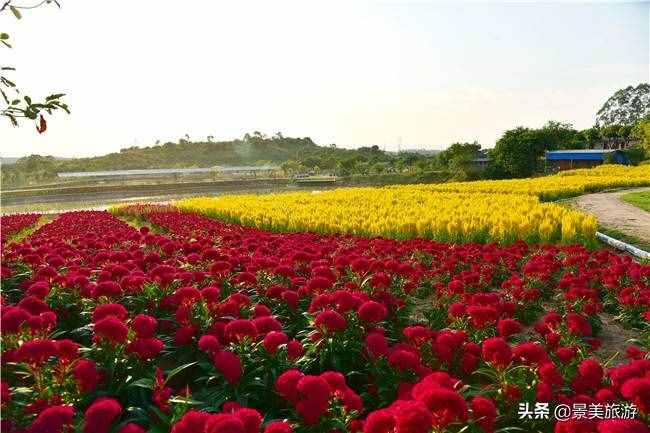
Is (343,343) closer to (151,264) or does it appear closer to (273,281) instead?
(273,281)

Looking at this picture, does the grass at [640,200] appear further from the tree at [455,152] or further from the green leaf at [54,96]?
the tree at [455,152]

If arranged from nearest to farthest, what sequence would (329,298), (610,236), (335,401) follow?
1. (335,401)
2. (329,298)
3. (610,236)

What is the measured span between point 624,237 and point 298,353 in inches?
431

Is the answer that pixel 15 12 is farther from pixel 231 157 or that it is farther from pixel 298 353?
pixel 231 157

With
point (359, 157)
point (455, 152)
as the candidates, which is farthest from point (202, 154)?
point (455, 152)

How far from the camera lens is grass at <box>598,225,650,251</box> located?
433 inches

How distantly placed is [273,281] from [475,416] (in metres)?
3.21

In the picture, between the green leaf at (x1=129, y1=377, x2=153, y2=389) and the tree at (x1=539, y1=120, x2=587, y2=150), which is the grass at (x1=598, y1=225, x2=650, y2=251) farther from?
the tree at (x1=539, y1=120, x2=587, y2=150)

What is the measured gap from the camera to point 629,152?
5659 cm

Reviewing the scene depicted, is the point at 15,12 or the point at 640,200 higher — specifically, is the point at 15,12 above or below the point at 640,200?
above

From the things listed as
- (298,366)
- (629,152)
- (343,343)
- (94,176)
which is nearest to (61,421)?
(298,366)

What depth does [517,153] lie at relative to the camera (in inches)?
2092

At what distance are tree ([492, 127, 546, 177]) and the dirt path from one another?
29637 millimetres

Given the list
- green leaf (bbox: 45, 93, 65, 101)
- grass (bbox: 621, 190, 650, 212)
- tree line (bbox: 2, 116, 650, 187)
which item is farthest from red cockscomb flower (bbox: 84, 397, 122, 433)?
tree line (bbox: 2, 116, 650, 187)
